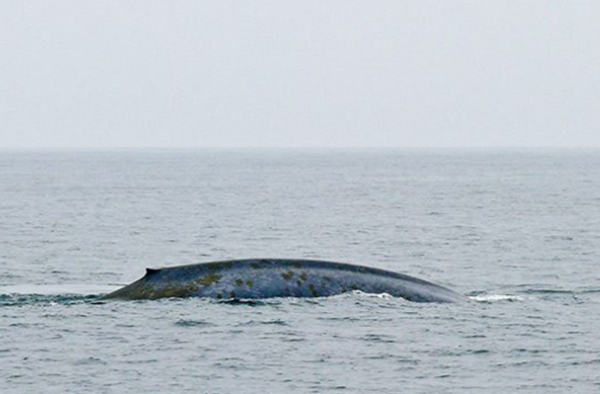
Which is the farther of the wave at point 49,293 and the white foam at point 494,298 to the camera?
the white foam at point 494,298

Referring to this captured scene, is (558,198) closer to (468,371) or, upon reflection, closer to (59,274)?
(59,274)

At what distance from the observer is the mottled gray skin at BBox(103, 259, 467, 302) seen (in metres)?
26.6

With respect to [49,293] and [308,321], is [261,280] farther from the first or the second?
[49,293]

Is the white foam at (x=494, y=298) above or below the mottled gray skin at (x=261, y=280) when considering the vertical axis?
below

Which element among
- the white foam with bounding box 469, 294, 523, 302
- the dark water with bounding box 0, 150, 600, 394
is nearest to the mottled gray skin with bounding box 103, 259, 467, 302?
the dark water with bounding box 0, 150, 600, 394

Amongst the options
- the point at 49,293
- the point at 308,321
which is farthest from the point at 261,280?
the point at 49,293

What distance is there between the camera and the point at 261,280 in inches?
1054

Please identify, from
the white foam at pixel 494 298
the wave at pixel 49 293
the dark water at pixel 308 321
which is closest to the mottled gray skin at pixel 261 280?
the dark water at pixel 308 321

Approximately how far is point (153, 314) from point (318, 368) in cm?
513

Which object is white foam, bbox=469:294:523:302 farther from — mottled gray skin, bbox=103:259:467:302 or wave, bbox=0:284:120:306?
wave, bbox=0:284:120:306

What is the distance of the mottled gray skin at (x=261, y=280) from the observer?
26562mm

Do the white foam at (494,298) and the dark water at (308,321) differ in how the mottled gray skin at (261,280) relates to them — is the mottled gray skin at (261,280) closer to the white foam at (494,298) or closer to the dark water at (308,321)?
the dark water at (308,321)

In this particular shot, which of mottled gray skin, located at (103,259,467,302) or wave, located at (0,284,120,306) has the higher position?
mottled gray skin, located at (103,259,467,302)

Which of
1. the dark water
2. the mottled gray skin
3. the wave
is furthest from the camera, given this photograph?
the wave
